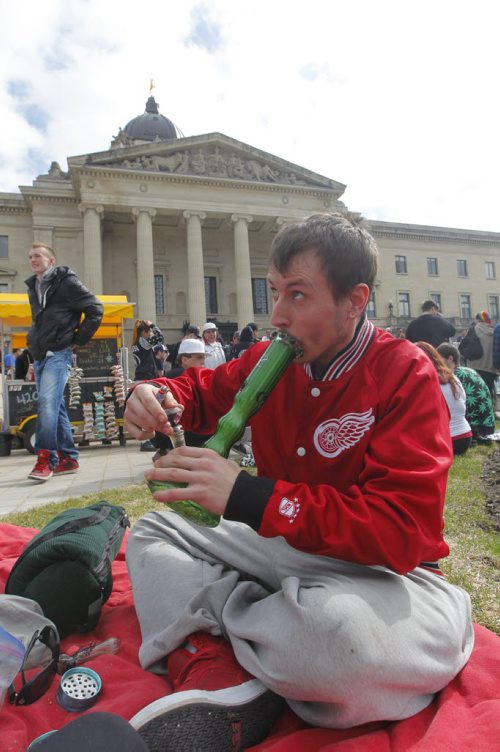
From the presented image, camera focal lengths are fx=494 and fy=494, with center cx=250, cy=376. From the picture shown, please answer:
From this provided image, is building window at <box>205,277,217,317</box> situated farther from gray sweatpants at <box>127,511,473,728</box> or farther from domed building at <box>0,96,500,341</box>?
gray sweatpants at <box>127,511,473,728</box>

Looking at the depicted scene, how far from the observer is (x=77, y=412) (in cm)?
931

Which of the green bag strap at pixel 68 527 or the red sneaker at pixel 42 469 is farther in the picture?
the red sneaker at pixel 42 469

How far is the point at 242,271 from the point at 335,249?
34.2 metres

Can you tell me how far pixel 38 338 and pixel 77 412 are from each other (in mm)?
4042

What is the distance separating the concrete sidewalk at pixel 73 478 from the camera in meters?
4.83

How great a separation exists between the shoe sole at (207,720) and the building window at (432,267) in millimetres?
49920

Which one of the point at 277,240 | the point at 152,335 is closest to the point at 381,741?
the point at 277,240

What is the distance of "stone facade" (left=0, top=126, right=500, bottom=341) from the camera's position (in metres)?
32.5

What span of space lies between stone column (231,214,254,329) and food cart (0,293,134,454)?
80.0 feet

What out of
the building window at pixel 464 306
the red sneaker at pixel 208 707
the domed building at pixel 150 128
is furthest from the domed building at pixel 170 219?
the red sneaker at pixel 208 707

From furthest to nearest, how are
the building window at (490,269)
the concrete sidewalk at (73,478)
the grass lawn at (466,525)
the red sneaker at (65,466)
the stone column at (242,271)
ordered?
1. the building window at (490,269)
2. the stone column at (242,271)
3. the red sneaker at (65,466)
4. the concrete sidewalk at (73,478)
5. the grass lawn at (466,525)

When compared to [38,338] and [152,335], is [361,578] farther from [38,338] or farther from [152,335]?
[152,335]

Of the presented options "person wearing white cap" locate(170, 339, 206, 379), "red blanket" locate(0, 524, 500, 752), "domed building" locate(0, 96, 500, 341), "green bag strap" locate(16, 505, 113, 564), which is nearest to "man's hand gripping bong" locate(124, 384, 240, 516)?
"red blanket" locate(0, 524, 500, 752)

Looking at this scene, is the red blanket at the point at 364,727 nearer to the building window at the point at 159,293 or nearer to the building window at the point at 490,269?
the building window at the point at 159,293
